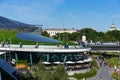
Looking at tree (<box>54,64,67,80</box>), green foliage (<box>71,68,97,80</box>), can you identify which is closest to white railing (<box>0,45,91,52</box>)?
green foliage (<box>71,68,97,80</box>)

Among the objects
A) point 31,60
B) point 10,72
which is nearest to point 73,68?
point 31,60

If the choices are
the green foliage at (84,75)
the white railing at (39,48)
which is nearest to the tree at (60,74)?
the green foliage at (84,75)

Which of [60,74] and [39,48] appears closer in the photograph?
Result: [60,74]

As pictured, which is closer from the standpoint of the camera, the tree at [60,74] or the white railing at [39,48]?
the tree at [60,74]

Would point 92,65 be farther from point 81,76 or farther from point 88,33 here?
point 88,33

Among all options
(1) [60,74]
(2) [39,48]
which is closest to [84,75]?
(2) [39,48]

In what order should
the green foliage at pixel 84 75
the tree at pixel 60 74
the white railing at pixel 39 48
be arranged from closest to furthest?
the tree at pixel 60 74 < the green foliage at pixel 84 75 < the white railing at pixel 39 48

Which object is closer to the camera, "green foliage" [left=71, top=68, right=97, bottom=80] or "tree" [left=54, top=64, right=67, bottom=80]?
"tree" [left=54, top=64, right=67, bottom=80]

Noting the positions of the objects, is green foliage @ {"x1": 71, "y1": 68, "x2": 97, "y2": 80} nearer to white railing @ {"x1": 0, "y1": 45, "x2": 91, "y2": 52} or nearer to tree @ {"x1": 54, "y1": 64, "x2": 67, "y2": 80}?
white railing @ {"x1": 0, "y1": 45, "x2": 91, "y2": 52}

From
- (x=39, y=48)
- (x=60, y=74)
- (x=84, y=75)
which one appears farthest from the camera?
(x=39, y=48)

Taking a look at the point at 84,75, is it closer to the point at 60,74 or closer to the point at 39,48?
the point at 39,48

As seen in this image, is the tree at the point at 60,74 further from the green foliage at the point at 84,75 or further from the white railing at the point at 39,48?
the white railing at the point at 39,48
